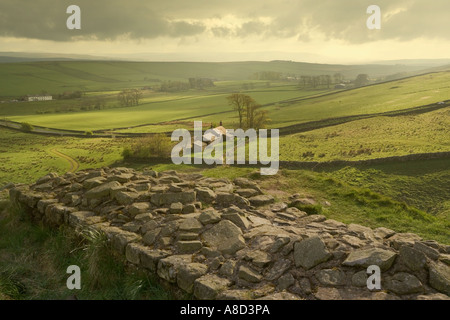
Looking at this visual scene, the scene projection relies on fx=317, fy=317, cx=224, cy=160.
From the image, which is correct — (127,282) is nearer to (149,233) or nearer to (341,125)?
(149,233)

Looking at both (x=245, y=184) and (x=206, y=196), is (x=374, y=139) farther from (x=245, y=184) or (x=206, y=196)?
(x=206, y=196)

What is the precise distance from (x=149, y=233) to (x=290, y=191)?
913 cm

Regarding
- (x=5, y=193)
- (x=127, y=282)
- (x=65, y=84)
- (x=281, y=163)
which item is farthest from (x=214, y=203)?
(x=65, y=84)

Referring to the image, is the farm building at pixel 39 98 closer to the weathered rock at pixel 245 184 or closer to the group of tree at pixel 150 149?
the group of tree at pixel 150 149

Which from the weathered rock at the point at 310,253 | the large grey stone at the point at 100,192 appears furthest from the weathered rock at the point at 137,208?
the weathered rock at the point at 310,253

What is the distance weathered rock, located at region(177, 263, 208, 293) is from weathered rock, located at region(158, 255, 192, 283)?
0.53 ft

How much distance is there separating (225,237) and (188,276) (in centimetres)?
195

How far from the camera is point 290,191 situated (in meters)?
16.5

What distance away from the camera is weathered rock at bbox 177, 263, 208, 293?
736 centimetres

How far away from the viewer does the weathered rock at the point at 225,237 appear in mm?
8547

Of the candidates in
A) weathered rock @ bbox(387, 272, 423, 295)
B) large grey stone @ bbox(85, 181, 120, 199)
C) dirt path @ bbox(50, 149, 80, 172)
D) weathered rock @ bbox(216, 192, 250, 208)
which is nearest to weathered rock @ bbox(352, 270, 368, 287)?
weathered rock @ bbox(387, 272, 423, 295)

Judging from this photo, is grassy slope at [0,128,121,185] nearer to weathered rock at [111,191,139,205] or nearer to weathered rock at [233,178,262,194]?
weathered rock at [111,191,139,205]

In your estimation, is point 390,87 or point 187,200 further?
point 390,87
